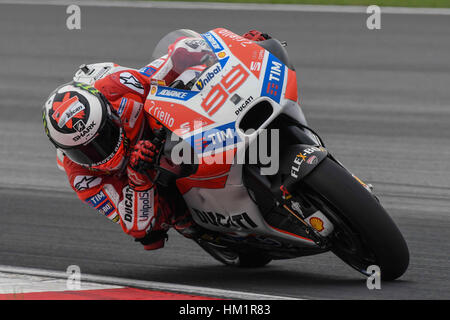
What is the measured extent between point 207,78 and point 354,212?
3.18 ft

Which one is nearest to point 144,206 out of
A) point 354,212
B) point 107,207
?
point 107,207

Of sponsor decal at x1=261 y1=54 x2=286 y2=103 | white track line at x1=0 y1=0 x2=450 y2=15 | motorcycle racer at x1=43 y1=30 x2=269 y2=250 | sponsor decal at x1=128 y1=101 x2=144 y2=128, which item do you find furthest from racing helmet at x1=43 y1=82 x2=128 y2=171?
white track line at x1=0 y1=0 x2=450 y2=15

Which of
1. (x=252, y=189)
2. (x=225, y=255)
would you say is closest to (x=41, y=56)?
(x=225, y=255)

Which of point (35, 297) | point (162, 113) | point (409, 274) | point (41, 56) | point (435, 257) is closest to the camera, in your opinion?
point (35, 297)

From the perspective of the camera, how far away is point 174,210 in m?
4.80

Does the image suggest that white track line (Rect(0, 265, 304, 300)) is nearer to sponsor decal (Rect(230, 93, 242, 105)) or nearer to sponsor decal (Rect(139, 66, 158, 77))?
sponsor decal (Rect(230, 93, 242, 105))

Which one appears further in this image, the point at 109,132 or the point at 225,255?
the point at 225,255

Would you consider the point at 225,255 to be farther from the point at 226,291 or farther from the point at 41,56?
the point at 41,56

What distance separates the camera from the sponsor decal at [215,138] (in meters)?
4.04

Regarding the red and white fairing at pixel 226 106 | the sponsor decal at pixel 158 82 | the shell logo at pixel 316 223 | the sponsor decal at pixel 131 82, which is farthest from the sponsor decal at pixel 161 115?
the shell logo at pixel 316 223

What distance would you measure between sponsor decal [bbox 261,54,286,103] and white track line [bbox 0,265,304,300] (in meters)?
0.95

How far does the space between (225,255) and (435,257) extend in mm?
1281

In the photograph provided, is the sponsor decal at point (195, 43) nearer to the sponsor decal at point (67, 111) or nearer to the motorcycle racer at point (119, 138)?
the motorcycle racer at point (119, 138)

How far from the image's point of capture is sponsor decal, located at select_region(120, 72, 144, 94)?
14.8 feet
